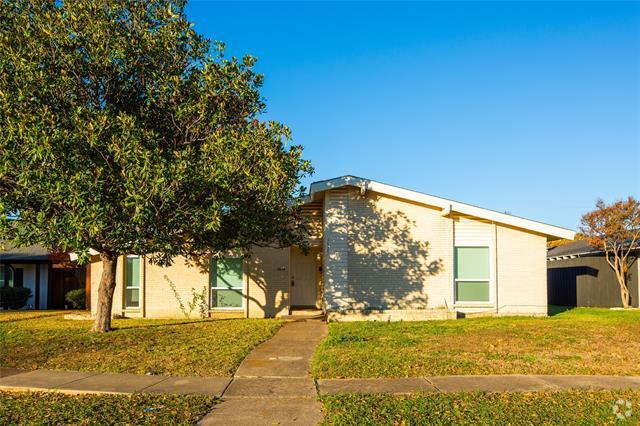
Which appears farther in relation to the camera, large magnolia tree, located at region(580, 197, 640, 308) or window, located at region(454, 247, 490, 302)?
large magnolia tree, located at region(580, 197, 640, 308)

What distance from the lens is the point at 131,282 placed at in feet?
64.6

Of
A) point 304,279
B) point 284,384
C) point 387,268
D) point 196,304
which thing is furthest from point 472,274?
point 284,384

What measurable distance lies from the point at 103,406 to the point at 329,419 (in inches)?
121

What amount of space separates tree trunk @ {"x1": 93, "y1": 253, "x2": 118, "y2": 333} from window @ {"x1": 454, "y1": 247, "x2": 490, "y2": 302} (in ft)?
35.2

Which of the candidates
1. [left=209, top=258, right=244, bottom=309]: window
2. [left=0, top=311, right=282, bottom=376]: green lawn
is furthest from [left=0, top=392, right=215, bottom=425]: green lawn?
[left=209, top=258, right=244, bottom=309]: window

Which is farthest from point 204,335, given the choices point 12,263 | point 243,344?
point 12,263

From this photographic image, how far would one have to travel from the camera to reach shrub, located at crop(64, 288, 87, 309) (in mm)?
25328

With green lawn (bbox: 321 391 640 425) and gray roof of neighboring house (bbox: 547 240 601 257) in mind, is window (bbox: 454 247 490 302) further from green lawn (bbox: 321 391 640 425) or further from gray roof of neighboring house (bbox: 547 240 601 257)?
gray roof of neighboring house (bbox: 547 240 601 257)

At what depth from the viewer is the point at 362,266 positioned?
18.2 meters

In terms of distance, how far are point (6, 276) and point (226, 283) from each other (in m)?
15.8

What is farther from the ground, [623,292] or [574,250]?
[574,250]

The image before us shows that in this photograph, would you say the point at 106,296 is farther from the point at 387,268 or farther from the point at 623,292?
the point at 623,292

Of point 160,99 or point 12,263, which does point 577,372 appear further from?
point 12,263

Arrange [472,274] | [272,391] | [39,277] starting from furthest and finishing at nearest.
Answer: [39,277] < [472,274] < [272,391]
